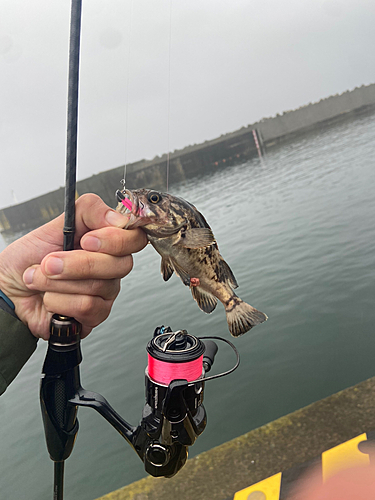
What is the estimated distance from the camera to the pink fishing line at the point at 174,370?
1.40 meters

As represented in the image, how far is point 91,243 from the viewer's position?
1526 mm


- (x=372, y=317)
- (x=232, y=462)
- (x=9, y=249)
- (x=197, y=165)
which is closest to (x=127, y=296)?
(x=372, y=317)

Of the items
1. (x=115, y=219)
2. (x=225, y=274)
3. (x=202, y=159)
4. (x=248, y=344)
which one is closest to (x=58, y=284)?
(x=115, y=219)

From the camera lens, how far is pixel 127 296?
10.5m

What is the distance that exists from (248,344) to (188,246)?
19.7 ft

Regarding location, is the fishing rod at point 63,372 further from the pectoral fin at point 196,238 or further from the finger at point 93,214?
the pectoral fin at point 196,238

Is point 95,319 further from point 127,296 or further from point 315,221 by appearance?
point 315,221

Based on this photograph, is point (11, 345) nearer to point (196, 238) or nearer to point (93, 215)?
point (93, 215)

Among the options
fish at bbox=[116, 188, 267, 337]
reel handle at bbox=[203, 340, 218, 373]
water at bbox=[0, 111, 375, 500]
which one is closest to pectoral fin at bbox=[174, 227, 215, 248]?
fish at bbox=[116, 188, 267, 337]

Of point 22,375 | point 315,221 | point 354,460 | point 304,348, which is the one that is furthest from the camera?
point 315,221

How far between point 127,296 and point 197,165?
17.4 meters

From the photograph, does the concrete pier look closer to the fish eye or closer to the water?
the water

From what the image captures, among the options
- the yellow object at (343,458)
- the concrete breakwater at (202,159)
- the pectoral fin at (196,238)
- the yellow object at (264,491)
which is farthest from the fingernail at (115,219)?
the concrete breakwater at (202,159)

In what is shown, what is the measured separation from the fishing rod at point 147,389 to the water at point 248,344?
3676 millimetres
